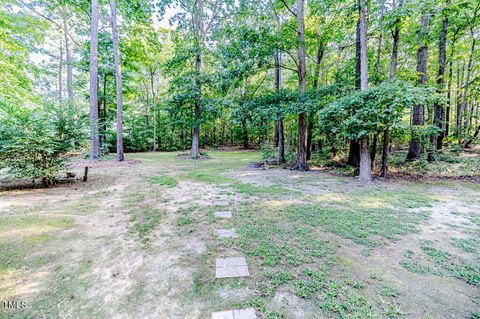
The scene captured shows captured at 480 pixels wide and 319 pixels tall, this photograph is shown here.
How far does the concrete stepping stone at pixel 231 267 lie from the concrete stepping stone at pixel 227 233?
1.70 ft

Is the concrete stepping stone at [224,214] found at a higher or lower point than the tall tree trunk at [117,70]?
lower

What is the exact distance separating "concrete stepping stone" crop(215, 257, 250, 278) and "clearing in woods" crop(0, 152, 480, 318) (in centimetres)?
6

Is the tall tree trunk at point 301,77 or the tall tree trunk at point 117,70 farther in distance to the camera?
the tall tree trunk at point 117,70

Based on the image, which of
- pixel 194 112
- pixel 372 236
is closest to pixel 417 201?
pixel 372 236

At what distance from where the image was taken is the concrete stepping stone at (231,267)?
6.29 ft

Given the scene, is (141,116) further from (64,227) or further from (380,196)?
(380,196)

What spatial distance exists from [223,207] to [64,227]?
241cm

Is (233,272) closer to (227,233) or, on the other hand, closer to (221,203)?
(227,233)

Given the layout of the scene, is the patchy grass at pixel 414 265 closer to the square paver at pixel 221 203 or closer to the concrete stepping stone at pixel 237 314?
the concrete stepping stone at pixel 237 314

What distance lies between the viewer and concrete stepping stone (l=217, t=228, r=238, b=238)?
8.82 feet

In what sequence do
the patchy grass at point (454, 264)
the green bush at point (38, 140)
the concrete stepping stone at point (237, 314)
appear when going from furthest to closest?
the green bush at point (38, 140)
the patchy grass at point (454, 264)
the concrete stepping stone at point (237, 314)

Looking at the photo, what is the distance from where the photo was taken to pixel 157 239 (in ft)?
8.49

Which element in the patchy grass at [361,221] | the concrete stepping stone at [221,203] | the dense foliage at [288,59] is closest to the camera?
the patchy grass at [361,221]

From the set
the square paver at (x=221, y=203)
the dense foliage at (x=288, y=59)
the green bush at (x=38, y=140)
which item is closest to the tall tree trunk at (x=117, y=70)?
the dense foliage at (x=288, y=59)
